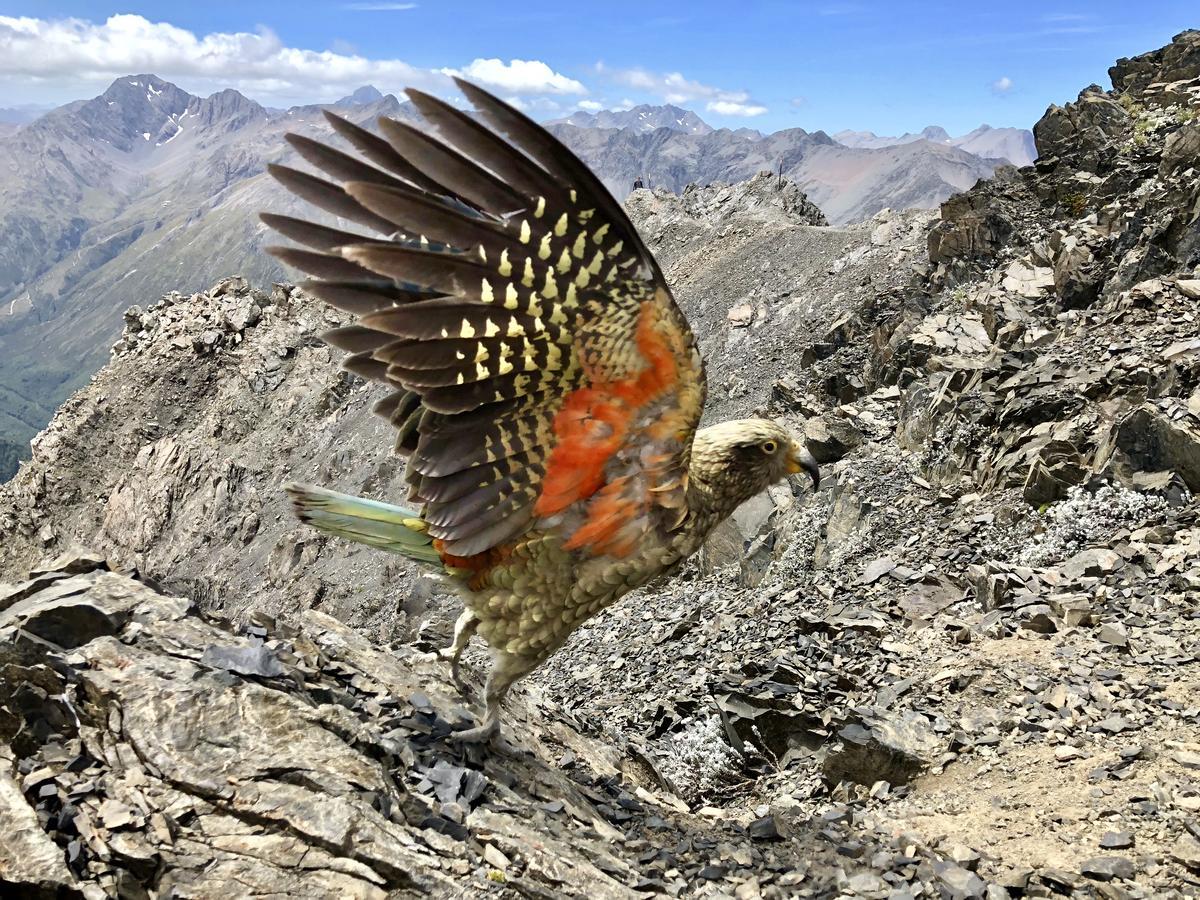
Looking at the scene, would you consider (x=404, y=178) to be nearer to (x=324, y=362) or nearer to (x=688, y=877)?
(x=688, y=877)

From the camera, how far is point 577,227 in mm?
4742

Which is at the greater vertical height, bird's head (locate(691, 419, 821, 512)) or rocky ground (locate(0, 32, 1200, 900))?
bird's head (locate(691, 419, 821, 512))

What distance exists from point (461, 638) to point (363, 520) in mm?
1395

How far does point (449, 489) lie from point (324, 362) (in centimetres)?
4151

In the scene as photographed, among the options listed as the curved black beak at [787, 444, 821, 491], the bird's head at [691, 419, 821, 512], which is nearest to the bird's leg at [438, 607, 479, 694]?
the bird's head at [691, 419, 821, 512]

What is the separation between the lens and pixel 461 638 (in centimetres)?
662

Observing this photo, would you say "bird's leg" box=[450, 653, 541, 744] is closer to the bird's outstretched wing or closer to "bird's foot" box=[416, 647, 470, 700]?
"bird's foot" box=[416, 647, 470, 700]

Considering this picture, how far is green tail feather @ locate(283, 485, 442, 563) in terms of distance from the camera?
5773mm

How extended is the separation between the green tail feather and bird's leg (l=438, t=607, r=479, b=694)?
30.8 inches

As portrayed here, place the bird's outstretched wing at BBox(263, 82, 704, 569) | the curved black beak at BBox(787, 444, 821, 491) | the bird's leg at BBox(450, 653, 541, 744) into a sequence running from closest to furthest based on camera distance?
1. the bird's outstretched wing at BBox(263, 82, 704, 569)
2. the bird's leg at BBox(450, 653, 541, 744)
3. the curved black beak at BBox(787, 444, 821, 491)

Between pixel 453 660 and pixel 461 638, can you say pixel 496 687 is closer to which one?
pixel 461 638

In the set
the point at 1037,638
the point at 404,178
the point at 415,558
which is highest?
the point at 404,178

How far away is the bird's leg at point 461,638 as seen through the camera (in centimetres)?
641

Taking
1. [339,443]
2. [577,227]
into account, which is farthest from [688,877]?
[339,443]
